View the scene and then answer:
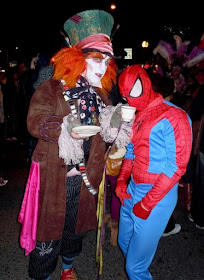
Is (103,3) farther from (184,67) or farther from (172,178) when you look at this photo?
(172,178)

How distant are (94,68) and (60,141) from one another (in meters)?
0.63

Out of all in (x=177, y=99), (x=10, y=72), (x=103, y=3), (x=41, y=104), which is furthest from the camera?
(x=103, y=3)

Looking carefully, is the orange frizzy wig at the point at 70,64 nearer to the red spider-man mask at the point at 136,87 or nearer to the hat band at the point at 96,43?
the hat band at the point at 96,43

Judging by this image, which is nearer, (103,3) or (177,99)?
(177,99)

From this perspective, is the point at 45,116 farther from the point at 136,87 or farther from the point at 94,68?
the point at 136,87

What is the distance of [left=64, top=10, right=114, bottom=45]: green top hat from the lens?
171 centimetres

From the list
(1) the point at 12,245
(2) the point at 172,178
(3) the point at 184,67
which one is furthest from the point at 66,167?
(3) the point at 184,67

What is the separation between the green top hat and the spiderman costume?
405 mm

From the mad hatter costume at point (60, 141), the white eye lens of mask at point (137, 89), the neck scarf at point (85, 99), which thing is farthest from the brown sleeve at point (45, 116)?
the white eye lens of mask at point (137, 89)

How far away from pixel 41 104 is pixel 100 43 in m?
0.61

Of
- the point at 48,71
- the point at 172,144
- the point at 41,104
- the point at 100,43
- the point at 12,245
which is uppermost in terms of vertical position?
the point at 100,43

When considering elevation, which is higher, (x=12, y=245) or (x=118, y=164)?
(x=118, y=164)

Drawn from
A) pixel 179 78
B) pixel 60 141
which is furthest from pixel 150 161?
pixel 179 78

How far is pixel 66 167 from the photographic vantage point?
178cm
